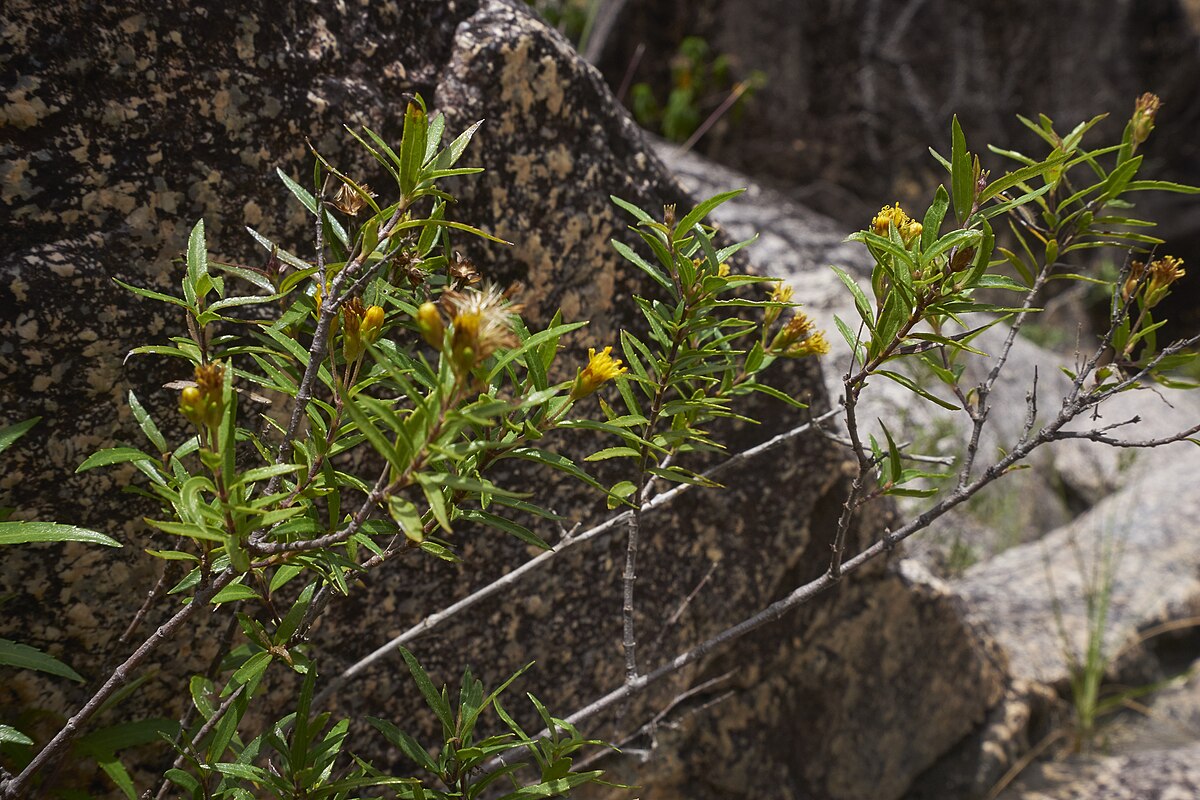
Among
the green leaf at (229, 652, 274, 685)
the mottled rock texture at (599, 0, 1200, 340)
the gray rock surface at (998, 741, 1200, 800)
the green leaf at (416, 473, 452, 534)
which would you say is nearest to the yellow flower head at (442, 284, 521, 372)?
the green leaf at (416, 473, 452, 534)

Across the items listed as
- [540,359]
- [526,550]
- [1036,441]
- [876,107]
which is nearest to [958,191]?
[1036,441]

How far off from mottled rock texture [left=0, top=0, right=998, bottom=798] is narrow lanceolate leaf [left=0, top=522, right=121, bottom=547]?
0.85 ft

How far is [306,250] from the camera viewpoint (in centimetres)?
139

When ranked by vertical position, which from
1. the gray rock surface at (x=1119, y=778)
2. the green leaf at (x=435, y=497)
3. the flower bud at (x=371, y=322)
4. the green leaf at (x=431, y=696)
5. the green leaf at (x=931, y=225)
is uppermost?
the green leaf at (x=931, y=225)

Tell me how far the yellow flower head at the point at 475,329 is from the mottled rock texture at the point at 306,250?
0.68 meters

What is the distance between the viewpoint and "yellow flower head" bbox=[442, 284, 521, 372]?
785mm

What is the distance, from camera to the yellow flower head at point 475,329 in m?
0.79

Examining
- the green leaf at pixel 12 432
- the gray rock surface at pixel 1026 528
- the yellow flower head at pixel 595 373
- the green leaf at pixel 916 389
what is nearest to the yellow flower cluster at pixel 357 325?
the yellow flower head at pixel 595 373

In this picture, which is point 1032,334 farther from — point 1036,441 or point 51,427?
point 51,427

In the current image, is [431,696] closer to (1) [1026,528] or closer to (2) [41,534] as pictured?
(2) [41,534]

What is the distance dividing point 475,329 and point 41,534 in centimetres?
56

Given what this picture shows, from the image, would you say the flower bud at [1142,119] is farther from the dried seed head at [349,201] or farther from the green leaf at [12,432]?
the green leaf at [12,432]

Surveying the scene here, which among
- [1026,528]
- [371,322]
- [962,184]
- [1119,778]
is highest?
[962,184]

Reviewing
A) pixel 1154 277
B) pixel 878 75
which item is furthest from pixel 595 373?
pixel 878 75
